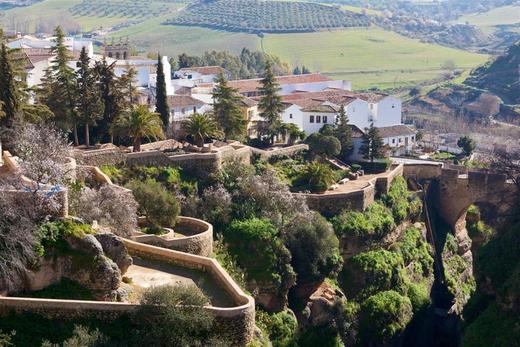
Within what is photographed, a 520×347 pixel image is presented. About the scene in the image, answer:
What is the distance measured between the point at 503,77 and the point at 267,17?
6404 cm

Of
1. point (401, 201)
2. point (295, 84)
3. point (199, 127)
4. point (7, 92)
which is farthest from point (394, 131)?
point (7, 92)

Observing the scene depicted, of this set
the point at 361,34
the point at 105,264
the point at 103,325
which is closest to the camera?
the point at 103,325

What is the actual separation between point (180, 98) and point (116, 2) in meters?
134

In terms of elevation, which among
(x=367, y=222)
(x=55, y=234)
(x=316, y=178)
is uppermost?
(x=55, y=234)

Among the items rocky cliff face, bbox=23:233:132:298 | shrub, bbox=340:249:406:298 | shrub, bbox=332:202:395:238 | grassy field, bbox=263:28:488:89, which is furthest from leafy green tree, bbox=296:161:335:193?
grassy field, bbox=263:28:488:89

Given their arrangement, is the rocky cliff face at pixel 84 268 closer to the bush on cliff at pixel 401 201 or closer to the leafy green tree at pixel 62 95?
the leafy green tree at pixel 62 95

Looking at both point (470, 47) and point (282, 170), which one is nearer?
point (282, 170)

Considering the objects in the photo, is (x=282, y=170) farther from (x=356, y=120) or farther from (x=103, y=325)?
(x=103, y=325)

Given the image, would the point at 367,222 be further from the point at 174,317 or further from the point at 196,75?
the point at 196,75

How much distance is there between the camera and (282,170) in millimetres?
46750

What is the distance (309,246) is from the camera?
3853cm

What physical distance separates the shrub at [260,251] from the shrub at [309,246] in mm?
841

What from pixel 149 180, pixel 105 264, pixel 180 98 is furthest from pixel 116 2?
pixel 105 264

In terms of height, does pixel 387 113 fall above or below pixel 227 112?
below
